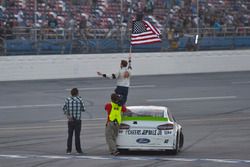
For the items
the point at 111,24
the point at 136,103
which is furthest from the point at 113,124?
the point at 111,24

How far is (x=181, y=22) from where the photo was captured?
42.3 metres

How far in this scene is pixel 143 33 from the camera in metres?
23.1

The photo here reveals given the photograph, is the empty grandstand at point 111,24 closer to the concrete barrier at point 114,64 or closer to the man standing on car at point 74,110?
the concrete barrier at point 114,64

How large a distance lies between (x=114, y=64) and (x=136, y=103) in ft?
32.3

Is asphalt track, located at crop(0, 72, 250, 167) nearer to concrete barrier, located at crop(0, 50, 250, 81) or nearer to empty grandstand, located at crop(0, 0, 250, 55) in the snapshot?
concrete barrier, located at crop(0, 50, 250, 81)

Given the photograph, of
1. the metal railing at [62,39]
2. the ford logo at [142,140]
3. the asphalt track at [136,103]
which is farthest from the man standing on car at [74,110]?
the metal railing at [62,39]

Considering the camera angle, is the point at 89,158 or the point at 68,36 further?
the point at 68,36

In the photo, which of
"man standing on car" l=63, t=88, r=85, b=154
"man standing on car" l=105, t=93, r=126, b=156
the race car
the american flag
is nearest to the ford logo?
the race car

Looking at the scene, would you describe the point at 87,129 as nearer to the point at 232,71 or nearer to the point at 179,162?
the point at 179,162

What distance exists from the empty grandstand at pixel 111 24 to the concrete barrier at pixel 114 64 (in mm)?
447

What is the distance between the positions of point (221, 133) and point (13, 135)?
531cm

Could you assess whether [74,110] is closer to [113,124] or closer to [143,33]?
[113,124]

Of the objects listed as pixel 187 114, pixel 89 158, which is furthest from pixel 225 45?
pixel 89 158

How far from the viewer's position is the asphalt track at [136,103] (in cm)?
1634
